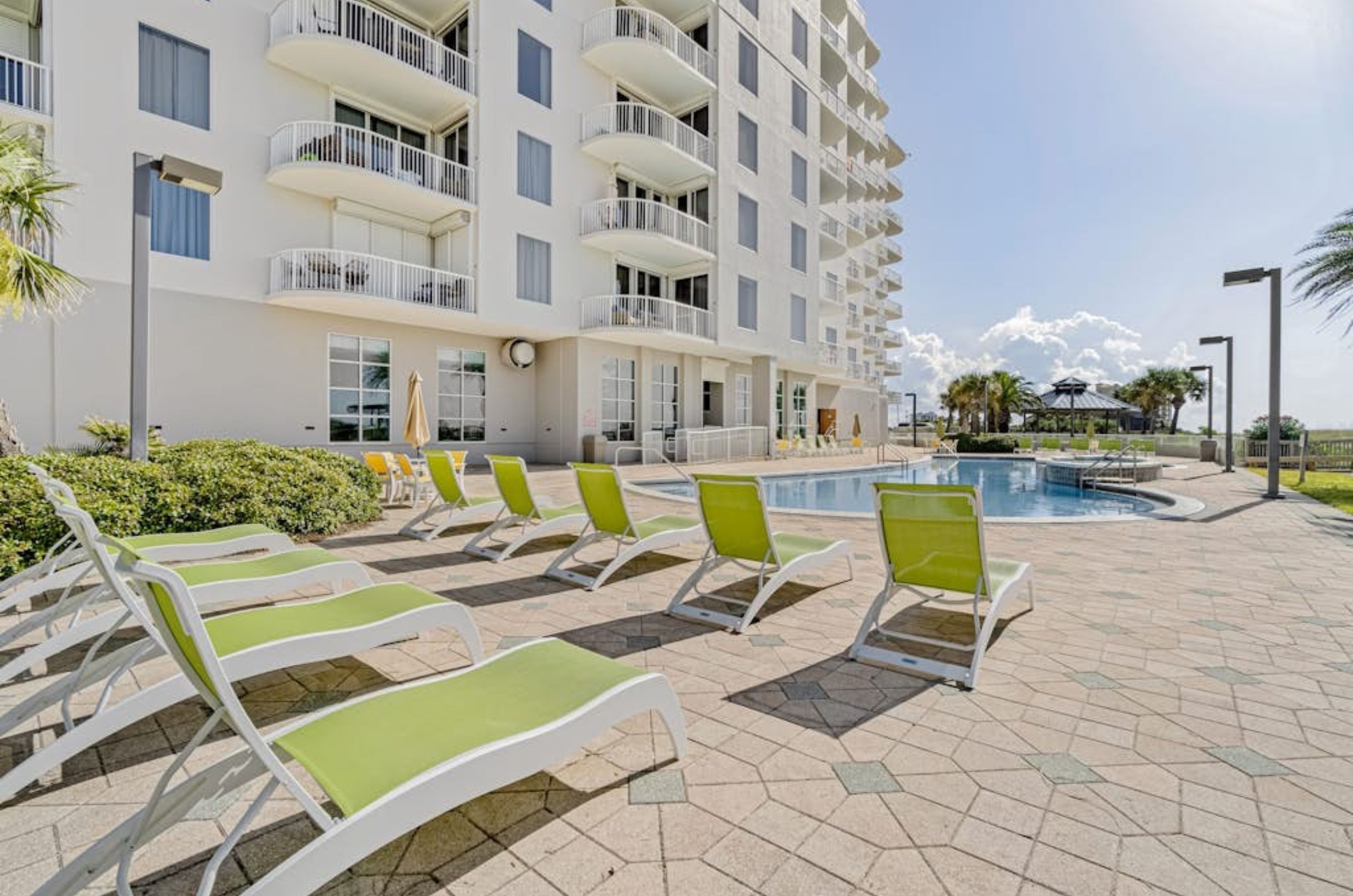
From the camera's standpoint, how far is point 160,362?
12.2 m

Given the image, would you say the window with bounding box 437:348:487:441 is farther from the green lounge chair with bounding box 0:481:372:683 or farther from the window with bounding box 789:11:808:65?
the window with bounding box 789:11:808:65

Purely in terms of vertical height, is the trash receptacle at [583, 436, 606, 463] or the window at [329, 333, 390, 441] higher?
the window at [329, 333, 390, 441]

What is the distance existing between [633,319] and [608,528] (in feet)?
A: 43.9

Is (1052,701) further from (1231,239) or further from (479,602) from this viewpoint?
(1231,239)

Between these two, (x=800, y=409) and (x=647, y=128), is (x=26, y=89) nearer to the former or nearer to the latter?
(x=647, y=128)

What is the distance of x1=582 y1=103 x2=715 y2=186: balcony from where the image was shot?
58.8 feet

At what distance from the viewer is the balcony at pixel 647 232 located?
18.1 meters

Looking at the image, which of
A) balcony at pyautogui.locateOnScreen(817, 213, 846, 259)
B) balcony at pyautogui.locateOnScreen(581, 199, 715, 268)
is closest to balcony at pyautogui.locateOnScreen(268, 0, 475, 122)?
balcony at pyautogui.locateOnScreen(581, 199, 715, 268)

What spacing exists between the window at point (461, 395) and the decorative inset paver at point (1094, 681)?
16068 mm

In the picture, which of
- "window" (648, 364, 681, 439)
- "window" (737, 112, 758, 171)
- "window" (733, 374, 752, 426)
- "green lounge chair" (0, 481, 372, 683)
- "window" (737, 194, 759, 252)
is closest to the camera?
"green lounge chair" (0, 481, 372, 683)

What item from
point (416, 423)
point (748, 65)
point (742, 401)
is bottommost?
point (416, 423)

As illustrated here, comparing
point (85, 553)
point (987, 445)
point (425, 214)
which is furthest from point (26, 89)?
point (987, 445)

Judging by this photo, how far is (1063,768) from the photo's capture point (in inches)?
96.1

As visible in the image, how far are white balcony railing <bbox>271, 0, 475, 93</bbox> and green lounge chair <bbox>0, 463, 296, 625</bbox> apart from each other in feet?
41.3
